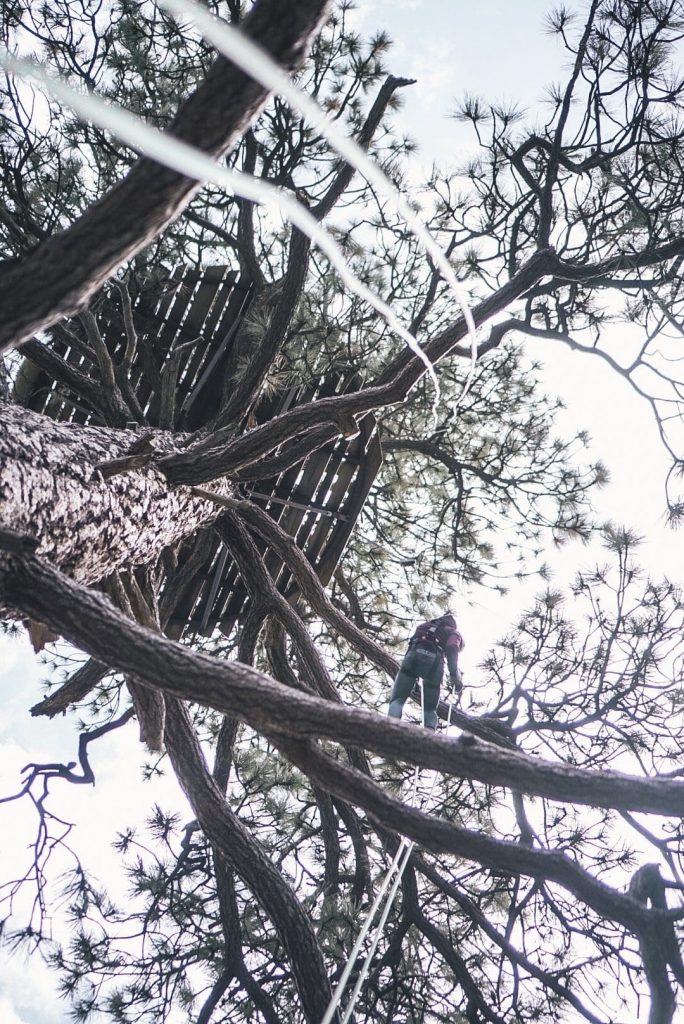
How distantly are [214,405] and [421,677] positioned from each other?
7.42 feet

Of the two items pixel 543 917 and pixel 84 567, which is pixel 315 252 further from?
pixel 543 917

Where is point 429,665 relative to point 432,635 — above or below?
below

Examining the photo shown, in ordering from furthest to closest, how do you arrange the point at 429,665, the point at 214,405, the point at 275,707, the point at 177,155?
the point at 214,405 → the point at 429,665 → the point at 275,707 → the point at 177,155

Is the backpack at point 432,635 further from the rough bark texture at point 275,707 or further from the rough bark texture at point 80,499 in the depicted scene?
the rough bark texture at point 275,707

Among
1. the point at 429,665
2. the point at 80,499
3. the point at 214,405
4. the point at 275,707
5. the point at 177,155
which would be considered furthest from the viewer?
the point at 214,405

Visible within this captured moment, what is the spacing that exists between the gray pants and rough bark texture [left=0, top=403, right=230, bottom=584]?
50.7 inches

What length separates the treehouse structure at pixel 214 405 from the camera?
4.10 m

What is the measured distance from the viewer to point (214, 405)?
450 cm

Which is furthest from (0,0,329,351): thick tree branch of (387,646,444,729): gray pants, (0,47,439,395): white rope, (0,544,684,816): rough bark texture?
(387,646,444,729): gray pants

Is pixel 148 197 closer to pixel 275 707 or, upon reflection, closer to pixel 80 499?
pixel 275 707

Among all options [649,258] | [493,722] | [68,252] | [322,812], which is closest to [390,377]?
[649,258]

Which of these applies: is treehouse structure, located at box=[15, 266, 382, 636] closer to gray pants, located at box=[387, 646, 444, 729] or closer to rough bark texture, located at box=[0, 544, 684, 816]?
gray pants, located at box=[387, 646, 444, 729]

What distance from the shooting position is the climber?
3320 mm

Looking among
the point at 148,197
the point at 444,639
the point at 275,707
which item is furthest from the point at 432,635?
the point at 148,197
